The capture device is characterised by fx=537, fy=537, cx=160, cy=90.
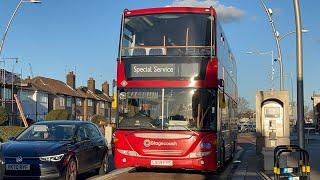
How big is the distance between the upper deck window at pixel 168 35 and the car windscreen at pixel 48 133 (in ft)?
8.67

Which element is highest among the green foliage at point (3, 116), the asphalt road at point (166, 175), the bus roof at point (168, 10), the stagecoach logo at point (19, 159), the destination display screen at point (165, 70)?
the bus roof at point (168, 10)

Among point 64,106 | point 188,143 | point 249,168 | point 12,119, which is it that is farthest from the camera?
point 64,106

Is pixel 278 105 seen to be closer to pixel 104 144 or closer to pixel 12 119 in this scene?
pixel 104 144

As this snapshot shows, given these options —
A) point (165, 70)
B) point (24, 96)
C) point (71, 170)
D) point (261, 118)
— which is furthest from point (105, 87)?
point (71, 170)

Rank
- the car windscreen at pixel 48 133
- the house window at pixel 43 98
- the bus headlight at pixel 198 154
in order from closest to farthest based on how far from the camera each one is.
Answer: the car windscreen at pixel 48 133 → the bus headlight at pixel 198 154 → the house window at pixel 43 98

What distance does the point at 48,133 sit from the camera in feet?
43.8

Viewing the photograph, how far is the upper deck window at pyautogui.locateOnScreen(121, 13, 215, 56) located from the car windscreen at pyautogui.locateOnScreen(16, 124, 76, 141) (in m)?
2.64

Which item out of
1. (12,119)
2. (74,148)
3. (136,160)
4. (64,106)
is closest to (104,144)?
(136,160)

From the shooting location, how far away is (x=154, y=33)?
14914mm

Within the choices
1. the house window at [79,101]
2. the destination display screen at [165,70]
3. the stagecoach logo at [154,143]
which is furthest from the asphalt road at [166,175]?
the house window at [79,101]

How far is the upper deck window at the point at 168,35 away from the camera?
568 inches

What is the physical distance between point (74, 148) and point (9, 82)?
46.6 meters

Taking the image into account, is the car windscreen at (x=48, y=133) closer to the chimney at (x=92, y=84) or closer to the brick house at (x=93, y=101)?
the brick house at (x=93, y=101)

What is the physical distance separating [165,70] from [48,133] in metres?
3.46
